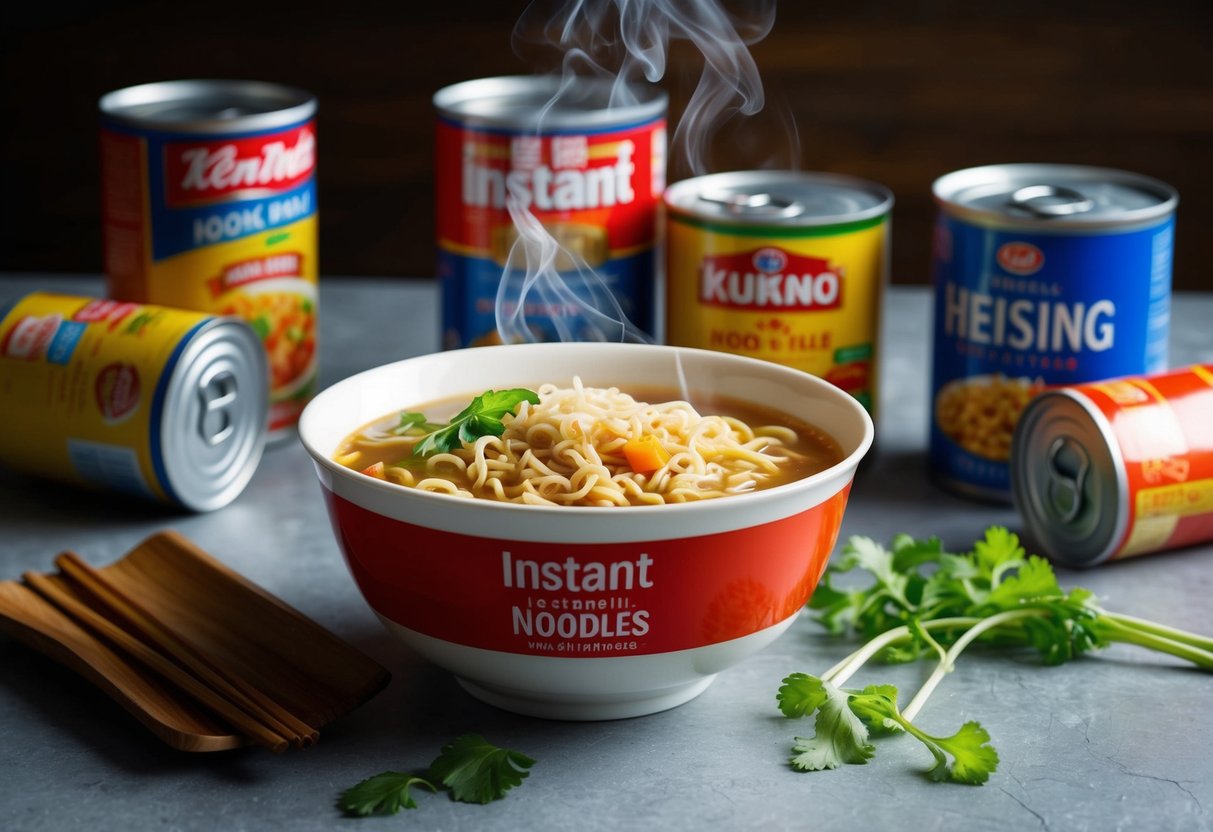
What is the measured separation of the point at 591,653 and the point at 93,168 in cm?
180

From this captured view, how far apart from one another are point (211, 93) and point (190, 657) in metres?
0.97

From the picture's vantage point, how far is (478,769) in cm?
117

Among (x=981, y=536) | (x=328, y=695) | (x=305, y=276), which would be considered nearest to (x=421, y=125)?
(x=305, y=276)

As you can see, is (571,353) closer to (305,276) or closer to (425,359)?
(425,359)

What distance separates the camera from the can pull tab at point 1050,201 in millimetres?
1705

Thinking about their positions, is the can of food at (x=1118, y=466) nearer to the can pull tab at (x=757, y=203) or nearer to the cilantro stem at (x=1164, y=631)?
the cilantro stem at (x=1164, y=631)

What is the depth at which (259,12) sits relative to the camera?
2.51 metres

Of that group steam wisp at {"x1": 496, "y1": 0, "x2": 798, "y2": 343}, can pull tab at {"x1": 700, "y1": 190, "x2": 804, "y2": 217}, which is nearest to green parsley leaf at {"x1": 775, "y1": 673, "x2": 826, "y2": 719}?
steam wisp at {"x1": 496, "y1": 0, "x2": 798, "y2": 343}

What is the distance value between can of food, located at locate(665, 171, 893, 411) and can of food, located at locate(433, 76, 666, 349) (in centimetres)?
8

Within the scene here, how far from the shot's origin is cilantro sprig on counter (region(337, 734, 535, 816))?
114cm

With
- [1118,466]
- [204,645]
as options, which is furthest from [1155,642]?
[204,645]

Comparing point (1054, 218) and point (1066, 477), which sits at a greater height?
point (1054, 218)

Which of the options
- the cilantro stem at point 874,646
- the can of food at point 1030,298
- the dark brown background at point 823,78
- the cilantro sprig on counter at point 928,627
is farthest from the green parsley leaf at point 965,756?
the dark brown background at point 823,78

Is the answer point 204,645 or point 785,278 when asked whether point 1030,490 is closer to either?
point 785,278
